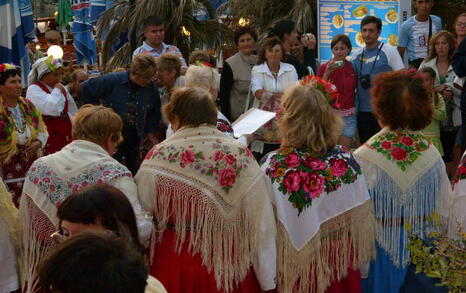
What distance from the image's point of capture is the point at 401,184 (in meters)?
4.70

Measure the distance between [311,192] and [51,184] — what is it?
1423 millimetres

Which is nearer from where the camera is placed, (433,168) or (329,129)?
(329,129)

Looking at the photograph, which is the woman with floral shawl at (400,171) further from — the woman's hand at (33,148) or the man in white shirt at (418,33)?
the man in white shirt at (418,33)

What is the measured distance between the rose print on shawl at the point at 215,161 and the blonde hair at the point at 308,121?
378mm

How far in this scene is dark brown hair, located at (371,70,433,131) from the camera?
4645 millimetres

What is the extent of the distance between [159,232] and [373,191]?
1414mm

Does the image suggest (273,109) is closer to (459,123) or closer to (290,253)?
(459,123)

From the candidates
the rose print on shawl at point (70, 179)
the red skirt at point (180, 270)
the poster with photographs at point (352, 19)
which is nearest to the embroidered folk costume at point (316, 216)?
the red skirt at point (180, 270)

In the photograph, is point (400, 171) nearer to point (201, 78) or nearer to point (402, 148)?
point (402, 148)

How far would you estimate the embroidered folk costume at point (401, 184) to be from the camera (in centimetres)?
470

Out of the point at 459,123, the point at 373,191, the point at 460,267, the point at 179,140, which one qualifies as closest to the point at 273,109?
the point at 459,123

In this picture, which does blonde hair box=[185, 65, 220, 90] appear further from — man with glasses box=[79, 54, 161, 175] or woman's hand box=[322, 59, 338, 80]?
woman's hand box=[322, 59, 338, 80]

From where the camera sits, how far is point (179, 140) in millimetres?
4125

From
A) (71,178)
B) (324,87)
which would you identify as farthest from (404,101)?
(71,178)
